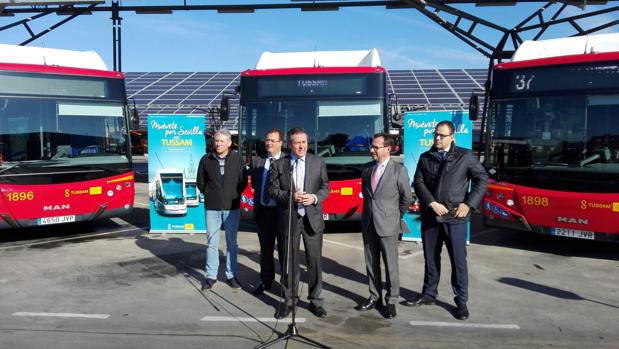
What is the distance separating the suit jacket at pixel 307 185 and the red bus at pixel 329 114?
3.76 metres

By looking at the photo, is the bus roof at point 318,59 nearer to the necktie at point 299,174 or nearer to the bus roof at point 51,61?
the bus roof at point 51,61

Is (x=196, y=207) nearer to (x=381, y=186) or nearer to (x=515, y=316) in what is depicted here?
(x=381, y=186)

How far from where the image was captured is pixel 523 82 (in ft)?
27.3

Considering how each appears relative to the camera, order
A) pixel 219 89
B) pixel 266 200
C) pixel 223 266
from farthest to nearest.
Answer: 1. pixel 219 89
2. pixel 223 266
3. pixel 266 200

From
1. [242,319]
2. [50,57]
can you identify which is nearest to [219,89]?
[50,57]

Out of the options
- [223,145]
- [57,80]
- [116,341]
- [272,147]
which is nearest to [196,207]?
[57,80]

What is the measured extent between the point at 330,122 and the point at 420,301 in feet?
14.2

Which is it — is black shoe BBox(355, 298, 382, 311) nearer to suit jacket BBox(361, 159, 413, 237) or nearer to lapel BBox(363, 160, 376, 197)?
suit jacket BBox(361, 159, 413, 237)

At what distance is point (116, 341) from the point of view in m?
4.70

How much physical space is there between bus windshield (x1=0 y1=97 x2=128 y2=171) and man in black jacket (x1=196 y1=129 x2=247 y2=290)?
3972 mm

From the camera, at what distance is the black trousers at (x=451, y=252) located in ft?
17.7

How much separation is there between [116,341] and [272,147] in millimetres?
2488

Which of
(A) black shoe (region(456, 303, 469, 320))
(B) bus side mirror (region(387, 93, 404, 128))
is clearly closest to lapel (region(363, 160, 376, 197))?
(A) black shoe (region(456, 303, 469, 320))

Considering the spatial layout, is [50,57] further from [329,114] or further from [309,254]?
[309,254]
